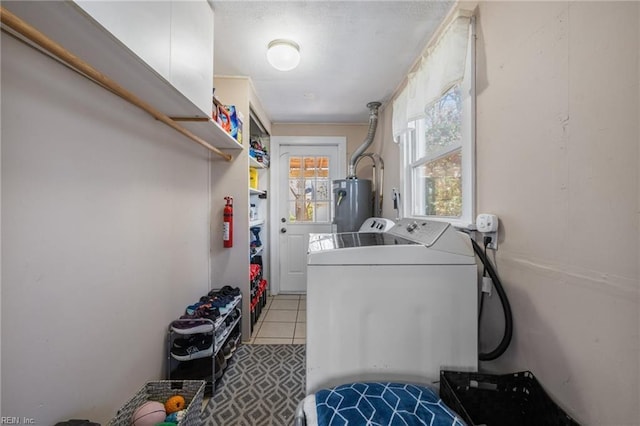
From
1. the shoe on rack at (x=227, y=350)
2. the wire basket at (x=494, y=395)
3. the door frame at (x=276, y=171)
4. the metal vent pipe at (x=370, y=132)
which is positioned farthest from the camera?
the door frame at (x=276, y=171)

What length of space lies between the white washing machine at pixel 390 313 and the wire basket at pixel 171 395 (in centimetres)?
63

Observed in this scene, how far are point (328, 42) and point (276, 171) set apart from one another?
1.84 metres

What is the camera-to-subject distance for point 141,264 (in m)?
1.26

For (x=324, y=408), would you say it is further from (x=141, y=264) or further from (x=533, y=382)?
(x=141, y=264)

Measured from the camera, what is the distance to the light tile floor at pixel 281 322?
225 cm

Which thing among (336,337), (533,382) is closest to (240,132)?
Answer: (336,337)

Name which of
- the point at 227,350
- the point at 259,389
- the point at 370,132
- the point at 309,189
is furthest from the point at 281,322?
the point at 370,132

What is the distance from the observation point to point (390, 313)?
3.18ft

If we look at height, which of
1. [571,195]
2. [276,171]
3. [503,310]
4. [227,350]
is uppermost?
[276,171]

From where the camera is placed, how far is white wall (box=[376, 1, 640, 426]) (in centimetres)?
63

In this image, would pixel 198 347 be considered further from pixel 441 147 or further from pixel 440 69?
pixel 440 69

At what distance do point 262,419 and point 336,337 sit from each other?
88 centimetres

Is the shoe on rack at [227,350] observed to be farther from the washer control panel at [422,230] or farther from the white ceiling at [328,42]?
the white ceiling at [328,42]

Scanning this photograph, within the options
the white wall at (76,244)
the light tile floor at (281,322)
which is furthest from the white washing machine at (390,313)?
the light tile floor at (281,322)
